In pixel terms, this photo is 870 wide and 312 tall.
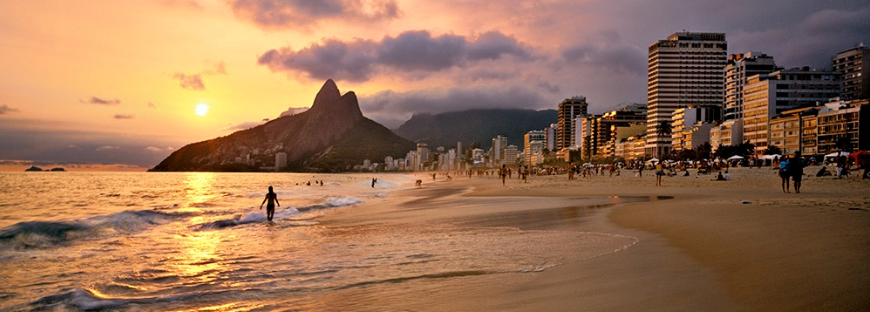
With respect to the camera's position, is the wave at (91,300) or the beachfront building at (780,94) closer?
the wave at (91,300)

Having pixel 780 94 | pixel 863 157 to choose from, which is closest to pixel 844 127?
pixel 780 94

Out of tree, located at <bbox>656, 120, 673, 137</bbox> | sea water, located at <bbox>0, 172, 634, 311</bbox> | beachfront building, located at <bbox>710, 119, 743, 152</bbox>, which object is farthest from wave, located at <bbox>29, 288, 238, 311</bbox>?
tree, located at <bbox>656, 120, 673, 137</bbox>

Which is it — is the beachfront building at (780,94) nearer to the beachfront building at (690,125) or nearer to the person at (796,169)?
the beachfront building at (690,125)

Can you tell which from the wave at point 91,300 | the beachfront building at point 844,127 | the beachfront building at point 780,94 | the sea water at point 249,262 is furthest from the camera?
the beachfront building at point 780,94

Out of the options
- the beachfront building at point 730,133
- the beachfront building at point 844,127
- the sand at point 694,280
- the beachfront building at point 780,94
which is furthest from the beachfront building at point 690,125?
the sand at point 694,280

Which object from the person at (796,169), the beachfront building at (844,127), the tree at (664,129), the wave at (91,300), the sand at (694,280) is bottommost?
the wave at (91,300)

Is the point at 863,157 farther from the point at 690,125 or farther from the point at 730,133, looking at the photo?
the point at 690,125
